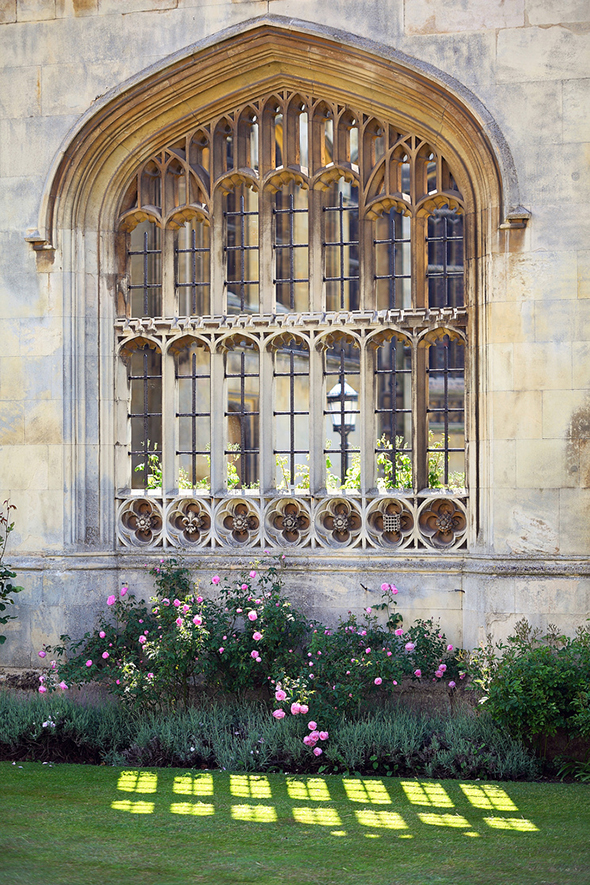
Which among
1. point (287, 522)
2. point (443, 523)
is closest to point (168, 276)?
point (287, 522)

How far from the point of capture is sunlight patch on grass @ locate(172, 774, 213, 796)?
6.02m

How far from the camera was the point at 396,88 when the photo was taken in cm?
761

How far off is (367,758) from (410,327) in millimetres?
3262

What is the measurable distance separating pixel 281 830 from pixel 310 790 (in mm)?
817

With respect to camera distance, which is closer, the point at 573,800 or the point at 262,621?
the point at 573,800

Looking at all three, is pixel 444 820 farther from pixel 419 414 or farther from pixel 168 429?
pixel 168 429

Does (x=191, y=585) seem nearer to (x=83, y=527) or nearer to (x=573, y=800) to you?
(x=83, y=527)

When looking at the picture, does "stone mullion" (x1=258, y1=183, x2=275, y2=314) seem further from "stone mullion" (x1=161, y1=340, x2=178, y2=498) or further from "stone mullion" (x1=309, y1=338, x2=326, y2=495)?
"stone mullion" (x1=161, y1=340, x2=178, y2=498)

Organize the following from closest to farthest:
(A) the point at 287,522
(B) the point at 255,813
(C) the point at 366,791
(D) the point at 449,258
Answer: (B) the point at 255,813 → (C) the point at 366,791 → (A) the point at 287,522 → (D) the point at 449,258

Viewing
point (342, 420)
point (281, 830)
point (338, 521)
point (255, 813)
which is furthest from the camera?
point (342, 420)

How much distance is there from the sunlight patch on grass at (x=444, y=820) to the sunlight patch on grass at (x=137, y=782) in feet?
5.56

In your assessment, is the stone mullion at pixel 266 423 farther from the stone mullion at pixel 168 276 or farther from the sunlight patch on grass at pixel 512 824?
the sunlight patch on grass at pixel 512 824

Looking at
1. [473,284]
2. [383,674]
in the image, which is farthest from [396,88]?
[383,674]

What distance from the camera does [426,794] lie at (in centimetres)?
596
